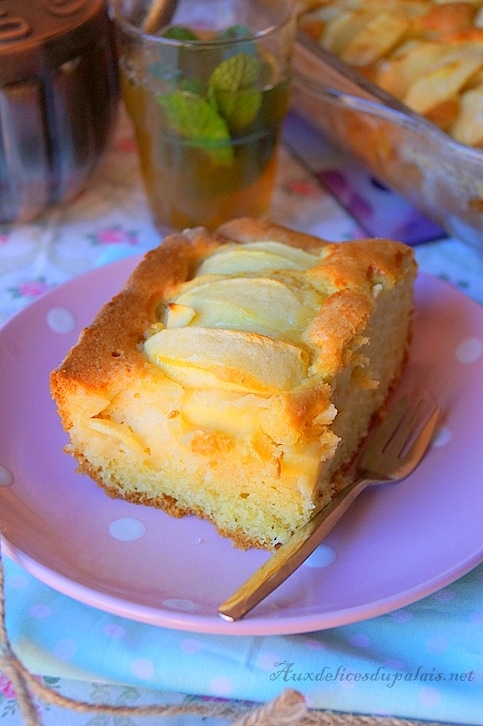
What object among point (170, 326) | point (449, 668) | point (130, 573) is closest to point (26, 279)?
point (170, 326)

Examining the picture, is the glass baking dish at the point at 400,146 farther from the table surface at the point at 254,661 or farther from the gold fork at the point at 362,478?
the table surface at the point at 254,661

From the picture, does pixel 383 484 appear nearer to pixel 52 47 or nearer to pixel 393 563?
pixel 393 563

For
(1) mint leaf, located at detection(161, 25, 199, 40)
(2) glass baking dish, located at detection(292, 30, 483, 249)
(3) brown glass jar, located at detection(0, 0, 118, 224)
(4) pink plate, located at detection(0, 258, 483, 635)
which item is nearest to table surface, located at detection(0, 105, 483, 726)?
(4) pink plate, located at detection(0, 258, 483, 635)

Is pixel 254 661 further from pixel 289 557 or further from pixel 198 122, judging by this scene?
pixel 198 122

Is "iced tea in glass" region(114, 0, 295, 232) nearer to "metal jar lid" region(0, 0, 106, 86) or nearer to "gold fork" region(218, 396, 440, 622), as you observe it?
"metal jar lid" region(0, 0, 106, 86)

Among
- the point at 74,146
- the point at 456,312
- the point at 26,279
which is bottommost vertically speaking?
the point at 26,279

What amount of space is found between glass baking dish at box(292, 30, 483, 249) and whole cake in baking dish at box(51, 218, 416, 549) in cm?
35

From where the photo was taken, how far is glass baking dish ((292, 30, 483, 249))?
1.58 m

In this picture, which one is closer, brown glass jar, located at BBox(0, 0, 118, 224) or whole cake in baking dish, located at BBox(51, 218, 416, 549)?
whole cake in baking dish, located at BBox(51, 218, 416, 549)

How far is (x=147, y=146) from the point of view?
175 centimetres

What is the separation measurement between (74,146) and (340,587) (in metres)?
1.19

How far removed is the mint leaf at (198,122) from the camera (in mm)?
1591

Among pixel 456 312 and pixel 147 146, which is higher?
pixel 147 146

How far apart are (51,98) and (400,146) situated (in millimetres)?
755
